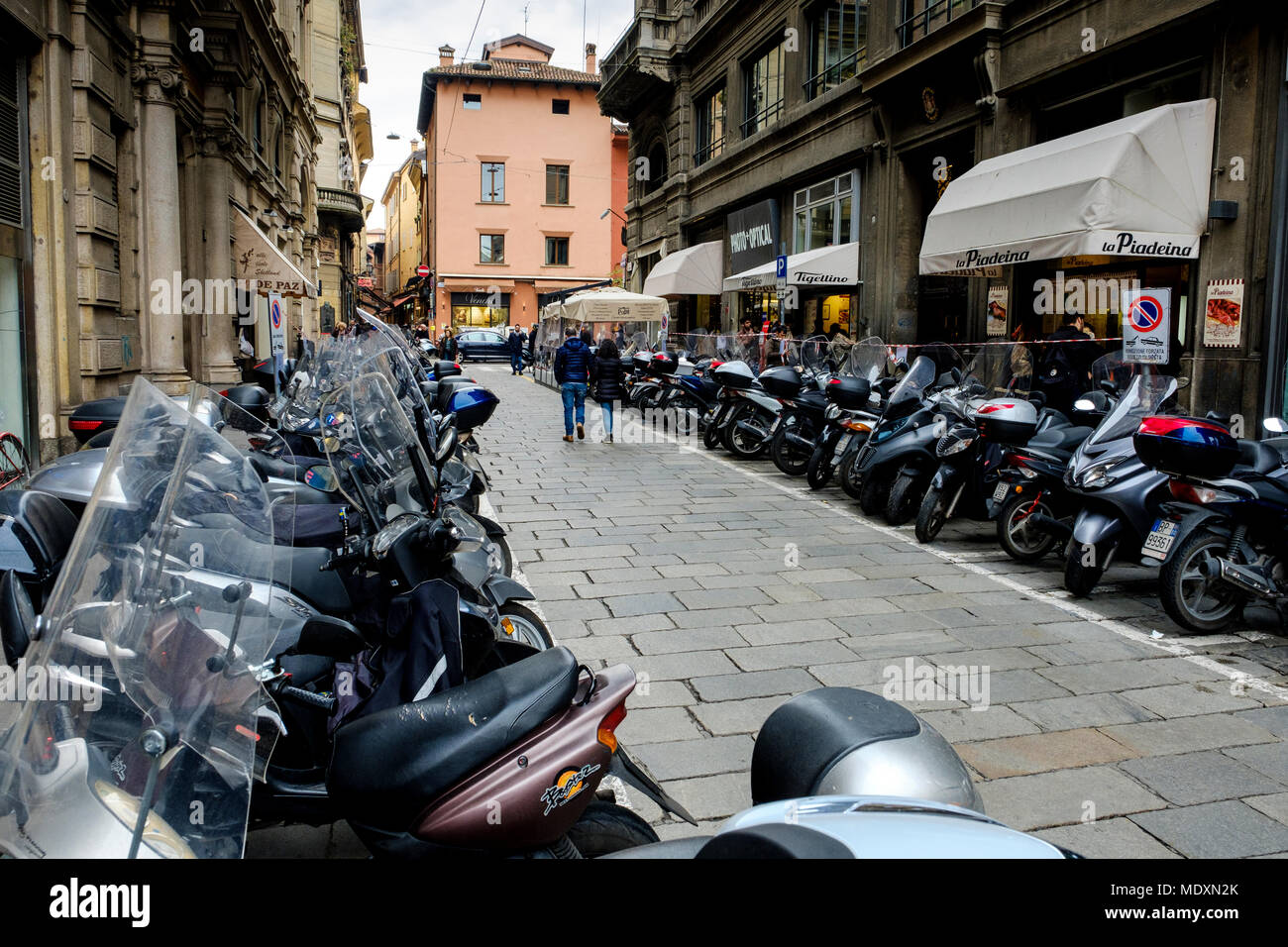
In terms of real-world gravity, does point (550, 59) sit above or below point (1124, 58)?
above

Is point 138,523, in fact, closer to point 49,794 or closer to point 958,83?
point 49,794

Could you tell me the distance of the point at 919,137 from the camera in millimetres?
15688

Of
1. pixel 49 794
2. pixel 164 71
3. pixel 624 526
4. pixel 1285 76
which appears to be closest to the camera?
pixel 49 794

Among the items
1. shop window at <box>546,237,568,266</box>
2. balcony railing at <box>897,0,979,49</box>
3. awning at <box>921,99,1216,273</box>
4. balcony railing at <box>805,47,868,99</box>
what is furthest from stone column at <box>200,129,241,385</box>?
shop window at <box>546,237,568,266</box>

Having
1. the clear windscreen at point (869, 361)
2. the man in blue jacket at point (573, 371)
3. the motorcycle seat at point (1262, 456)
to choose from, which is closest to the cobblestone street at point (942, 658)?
the motorcycle seat at point (1262, 456)

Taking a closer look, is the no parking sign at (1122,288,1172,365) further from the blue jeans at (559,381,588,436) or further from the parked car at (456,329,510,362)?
the parked car at (456,329,510,362)

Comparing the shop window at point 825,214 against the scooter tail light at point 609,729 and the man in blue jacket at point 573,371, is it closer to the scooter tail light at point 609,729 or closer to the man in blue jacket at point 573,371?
the man in blue jacket at point 573,371

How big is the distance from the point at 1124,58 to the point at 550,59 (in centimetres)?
4973

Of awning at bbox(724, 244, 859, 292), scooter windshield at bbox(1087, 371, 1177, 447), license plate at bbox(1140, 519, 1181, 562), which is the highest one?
awning at bbox(724, 244, 859, 292)

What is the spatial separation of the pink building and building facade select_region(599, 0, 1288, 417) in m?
19.7

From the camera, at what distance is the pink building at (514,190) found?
1945 inches

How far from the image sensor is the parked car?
4006cm

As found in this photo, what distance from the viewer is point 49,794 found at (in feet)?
4.80
